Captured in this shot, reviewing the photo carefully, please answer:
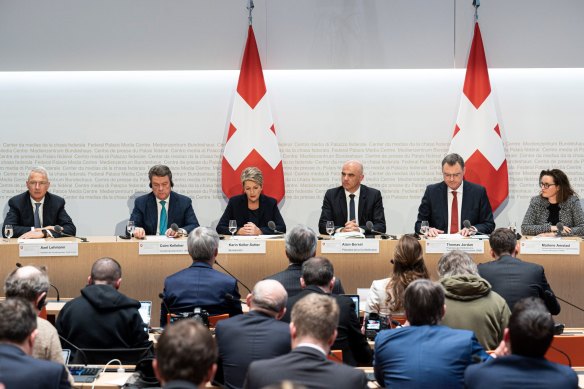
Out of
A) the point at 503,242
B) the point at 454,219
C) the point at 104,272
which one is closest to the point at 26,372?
the point at 104,272

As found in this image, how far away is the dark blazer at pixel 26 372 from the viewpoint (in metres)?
2.79

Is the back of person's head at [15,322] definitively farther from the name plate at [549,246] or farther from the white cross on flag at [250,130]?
the white cross on flag at [250,130]

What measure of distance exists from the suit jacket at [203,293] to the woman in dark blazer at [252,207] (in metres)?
2.47

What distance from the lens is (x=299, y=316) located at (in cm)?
303

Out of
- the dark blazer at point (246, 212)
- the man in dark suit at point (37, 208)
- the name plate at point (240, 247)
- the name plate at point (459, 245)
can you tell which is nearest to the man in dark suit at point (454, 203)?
the name plate at point (459, 245)

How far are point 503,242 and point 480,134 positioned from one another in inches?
125

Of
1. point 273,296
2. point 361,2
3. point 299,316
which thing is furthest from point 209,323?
point 361,2

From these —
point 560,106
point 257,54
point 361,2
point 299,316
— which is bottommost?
point 299,316

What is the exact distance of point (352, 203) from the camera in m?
7.36

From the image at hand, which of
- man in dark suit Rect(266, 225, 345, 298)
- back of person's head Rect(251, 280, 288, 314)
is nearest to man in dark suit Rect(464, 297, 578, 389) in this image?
back of person's head Rect(251, 280, 288, 314)

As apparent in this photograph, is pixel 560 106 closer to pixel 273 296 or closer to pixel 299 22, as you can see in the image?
pixel 299 22

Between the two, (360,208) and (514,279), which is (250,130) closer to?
(360,208)

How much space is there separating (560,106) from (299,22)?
9.57 feet

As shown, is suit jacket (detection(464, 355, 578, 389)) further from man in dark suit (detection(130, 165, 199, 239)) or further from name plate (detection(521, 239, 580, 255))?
man in dark suit (detection(130, 165, 199, 239))
